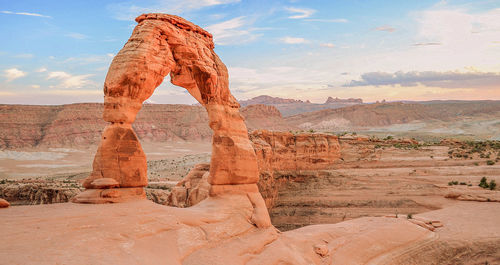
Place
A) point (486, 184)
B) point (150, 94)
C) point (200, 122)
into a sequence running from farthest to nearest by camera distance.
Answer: point (200, 122) < point (486, 184) < point (150, 94)

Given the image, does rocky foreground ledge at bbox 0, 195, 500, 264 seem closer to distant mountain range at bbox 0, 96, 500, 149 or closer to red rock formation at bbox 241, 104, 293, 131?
distant mountain range at bbox 0, 96, 500, 149

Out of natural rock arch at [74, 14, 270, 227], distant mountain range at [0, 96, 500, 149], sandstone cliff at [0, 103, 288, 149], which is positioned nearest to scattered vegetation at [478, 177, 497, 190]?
natural rock arch at [74, 14, 270, 227]

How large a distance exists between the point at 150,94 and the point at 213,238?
487cm

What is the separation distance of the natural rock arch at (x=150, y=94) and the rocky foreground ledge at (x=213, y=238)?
0.74 m

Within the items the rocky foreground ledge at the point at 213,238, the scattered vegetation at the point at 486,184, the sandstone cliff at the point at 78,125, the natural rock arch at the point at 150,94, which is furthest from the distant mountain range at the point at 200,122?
the rocky foreground ledge at the point at 213,238

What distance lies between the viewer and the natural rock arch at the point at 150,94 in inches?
456

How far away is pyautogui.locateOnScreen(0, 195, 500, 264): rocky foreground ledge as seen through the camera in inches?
309

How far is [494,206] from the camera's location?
68.6ft

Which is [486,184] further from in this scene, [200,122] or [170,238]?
[200,122]

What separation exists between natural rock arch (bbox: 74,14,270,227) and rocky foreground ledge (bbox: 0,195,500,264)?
744mm

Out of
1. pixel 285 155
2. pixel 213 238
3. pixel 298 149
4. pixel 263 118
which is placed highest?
pixel 263 118

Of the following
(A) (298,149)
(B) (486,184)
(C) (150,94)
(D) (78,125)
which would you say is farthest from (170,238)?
(D) (78,125)

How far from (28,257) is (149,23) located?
8.34 m

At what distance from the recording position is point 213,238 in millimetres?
11125
